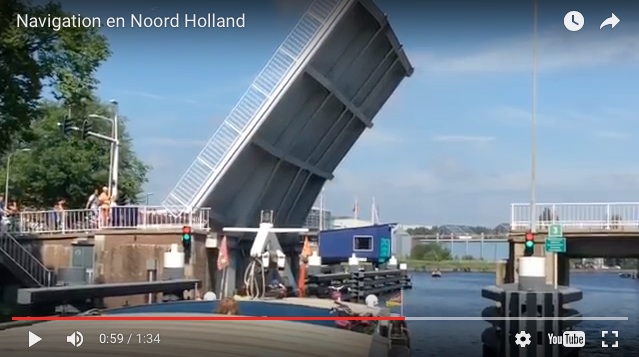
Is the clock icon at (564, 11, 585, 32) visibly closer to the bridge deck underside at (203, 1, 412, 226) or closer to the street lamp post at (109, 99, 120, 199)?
the bridge deck underside at (203, 1, 412, 226)

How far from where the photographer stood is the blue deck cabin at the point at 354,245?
337 cm

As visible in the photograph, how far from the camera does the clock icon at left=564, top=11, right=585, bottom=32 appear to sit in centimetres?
305

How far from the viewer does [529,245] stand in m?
3.45

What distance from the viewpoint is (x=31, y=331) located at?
3.05 metres

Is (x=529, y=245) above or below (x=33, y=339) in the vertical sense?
above

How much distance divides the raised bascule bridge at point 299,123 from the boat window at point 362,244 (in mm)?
222

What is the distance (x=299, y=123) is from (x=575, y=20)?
1.24m

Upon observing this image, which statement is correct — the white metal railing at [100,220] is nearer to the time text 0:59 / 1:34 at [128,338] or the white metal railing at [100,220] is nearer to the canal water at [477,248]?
the time text 0:59 / 1:34 at [128,338]

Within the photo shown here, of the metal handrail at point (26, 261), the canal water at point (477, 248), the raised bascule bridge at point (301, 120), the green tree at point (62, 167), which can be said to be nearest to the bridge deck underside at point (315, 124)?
the raised bascule bridge at point (301, 120)

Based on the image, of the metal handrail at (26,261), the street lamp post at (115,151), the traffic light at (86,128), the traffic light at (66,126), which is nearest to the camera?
the street lamp post at (115,151)

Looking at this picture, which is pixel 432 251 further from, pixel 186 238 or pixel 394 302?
pixel 186 238

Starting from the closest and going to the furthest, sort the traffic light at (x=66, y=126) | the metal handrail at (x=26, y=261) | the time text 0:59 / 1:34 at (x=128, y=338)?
the time text 0:59 / 1:34 at (x=128, y=338)
the metal handrail at (x=26, y=261)
the traffic light at (x=66, y=126)

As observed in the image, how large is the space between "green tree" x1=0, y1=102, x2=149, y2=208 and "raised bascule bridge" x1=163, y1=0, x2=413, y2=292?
31 cm

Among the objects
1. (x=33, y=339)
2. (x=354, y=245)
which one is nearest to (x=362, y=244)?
(x=354, y=245)
